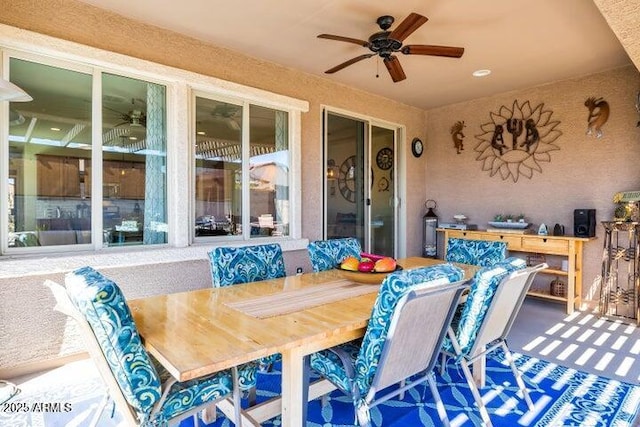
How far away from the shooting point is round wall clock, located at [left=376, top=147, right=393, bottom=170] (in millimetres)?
5352

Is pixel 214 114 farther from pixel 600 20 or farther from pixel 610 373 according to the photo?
pixel 610 373

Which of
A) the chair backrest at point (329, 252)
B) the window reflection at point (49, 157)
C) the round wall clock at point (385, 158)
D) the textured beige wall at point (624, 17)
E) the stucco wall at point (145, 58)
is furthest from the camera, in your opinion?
the round wall clock at point (385, 158)

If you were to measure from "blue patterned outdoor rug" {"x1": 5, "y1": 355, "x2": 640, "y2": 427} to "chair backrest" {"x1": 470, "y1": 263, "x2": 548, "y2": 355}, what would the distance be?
40 centimetres

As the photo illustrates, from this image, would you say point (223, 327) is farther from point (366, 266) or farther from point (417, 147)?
point (417, 147)

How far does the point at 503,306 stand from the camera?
2.06 meters

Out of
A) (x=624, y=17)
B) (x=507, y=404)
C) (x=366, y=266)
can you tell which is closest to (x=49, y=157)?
(x=366, y=266)

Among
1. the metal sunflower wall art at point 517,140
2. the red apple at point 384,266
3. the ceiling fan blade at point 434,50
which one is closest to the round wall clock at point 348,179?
the metal sunflower wall art at point 517,140

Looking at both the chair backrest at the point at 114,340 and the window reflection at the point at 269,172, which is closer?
the chair backrest at the point at 114,340

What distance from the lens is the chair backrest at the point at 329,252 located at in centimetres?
278

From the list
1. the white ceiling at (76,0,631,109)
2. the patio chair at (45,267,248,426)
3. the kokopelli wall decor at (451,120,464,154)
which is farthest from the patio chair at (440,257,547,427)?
the kokopelli wall decor at (451,120,464,154)

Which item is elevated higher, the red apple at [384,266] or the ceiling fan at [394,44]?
the ceiling fan at [394,44]

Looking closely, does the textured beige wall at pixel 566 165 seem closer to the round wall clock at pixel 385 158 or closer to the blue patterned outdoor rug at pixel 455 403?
the round wall clock at pixel 385 158

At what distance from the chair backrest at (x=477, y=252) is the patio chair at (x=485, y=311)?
2.79 feet

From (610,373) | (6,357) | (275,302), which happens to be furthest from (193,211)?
(610,373)
